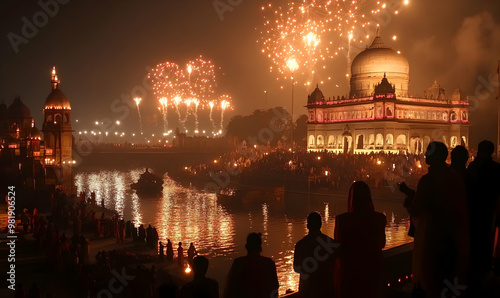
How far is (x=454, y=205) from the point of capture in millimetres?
5898

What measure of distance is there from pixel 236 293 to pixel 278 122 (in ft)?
320

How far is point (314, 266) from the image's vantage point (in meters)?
6.50

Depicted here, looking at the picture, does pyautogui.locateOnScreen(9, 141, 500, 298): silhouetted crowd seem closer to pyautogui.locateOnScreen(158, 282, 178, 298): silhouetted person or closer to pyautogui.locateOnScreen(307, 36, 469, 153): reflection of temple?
pyautogui.locateOnScreen(158, 282, 178, 298): silhouetted person

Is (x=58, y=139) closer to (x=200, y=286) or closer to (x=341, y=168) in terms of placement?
(x=341, y=168)

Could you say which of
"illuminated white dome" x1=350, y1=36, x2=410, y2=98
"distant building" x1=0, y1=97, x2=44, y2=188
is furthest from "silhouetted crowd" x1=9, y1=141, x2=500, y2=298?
"illuminated white dome" x1=350, y1=36, x2=410, y2=98

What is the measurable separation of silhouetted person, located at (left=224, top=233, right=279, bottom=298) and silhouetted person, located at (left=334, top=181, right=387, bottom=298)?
92cm

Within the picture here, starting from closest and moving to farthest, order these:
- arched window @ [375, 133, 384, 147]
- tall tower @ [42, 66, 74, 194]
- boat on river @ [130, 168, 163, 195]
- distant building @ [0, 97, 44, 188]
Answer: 1. distant building @ [0, 97, 44, 188]
2. tall tower @ [42, 66, 74, 194]
3. boat on river @ [130, 168, 163, 195]
4. arched window @ [375, 133, 384, 147]

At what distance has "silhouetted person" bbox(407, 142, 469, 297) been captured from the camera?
5887 mm

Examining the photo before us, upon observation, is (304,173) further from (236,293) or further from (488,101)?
(236,293)

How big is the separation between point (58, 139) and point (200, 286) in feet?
157

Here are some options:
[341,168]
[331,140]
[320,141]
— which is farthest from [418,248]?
[320,141]

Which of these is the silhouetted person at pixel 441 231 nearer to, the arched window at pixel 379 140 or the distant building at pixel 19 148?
the distant building at pixel 19 148

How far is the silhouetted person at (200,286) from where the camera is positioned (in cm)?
578

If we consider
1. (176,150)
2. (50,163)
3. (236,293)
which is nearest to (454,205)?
(236,293)
